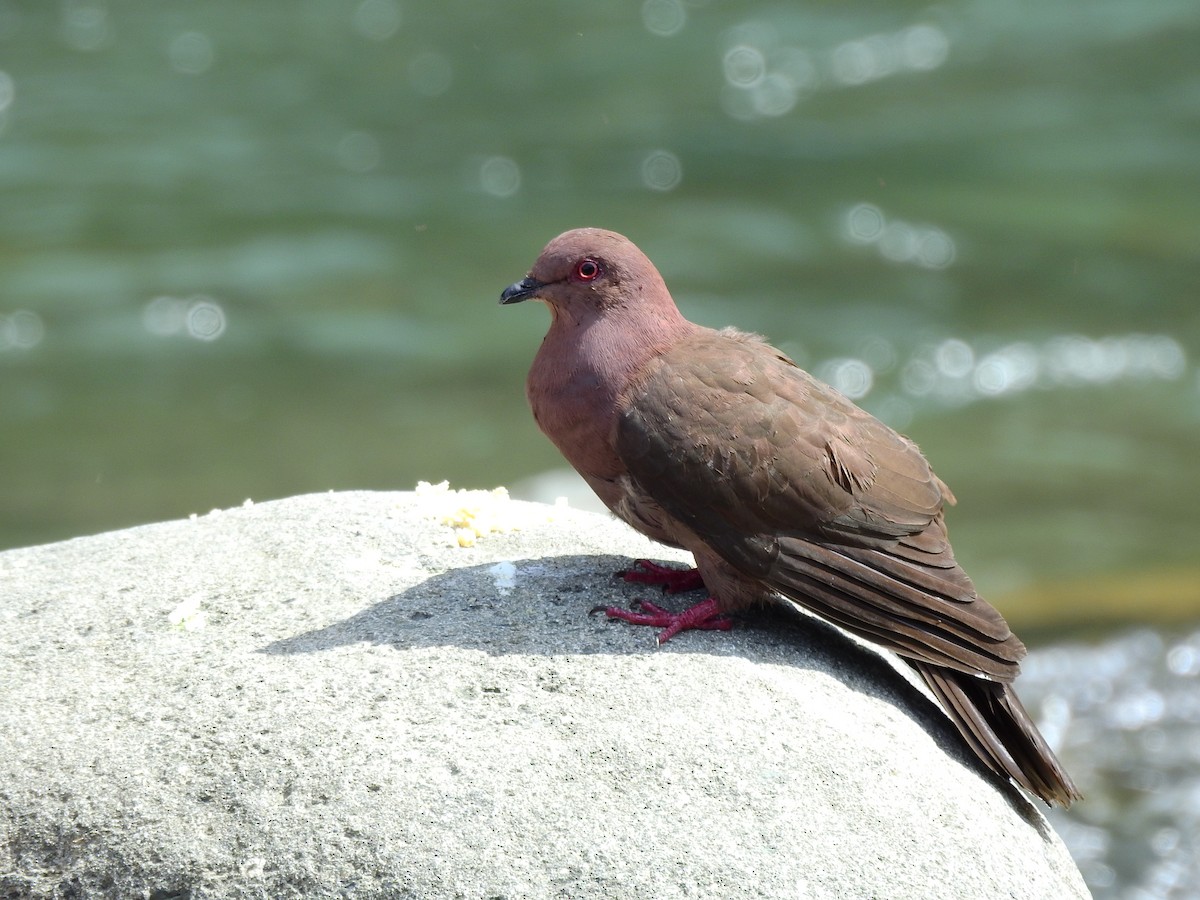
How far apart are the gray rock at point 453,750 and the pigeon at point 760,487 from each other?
18cm

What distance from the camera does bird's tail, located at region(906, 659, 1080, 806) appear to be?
182 inches

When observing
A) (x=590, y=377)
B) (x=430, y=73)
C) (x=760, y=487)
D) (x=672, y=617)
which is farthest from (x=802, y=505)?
(x=430, y=73)

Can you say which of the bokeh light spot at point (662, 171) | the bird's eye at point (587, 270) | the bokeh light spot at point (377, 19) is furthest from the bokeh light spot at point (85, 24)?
the bird's eye at point (587, 270)

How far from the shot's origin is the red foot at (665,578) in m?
4.96

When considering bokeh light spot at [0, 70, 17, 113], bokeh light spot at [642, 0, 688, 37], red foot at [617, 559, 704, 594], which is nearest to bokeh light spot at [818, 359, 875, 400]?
bokeh light spot at [642, 0, 688, 37]

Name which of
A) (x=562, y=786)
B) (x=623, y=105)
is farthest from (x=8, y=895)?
(x=623, y=105)

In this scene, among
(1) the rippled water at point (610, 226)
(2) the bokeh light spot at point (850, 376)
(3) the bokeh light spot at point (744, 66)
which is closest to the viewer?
(1) the rippled water at point (610, 226)

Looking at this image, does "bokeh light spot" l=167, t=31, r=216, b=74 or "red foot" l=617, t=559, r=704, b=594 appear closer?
"red foot" l=617, t=559, r=704, b=594

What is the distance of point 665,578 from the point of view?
4.96m

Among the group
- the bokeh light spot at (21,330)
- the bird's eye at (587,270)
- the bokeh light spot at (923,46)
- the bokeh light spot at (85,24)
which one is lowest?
the bokeh light spot at (21,330)

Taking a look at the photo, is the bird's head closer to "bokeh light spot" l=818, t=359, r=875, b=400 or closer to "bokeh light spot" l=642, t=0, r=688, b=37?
"bokeh light spot" l=818, t=359, r=875, b=400

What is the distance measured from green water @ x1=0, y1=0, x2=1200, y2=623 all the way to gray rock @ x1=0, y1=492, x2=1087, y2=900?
5063mm

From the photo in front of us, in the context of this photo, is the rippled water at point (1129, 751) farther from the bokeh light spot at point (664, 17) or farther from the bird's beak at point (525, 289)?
the bokeh light spot at point (664, 17)

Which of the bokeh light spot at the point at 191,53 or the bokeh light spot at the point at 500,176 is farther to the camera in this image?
the bokeh light spot at the point at 191,53
